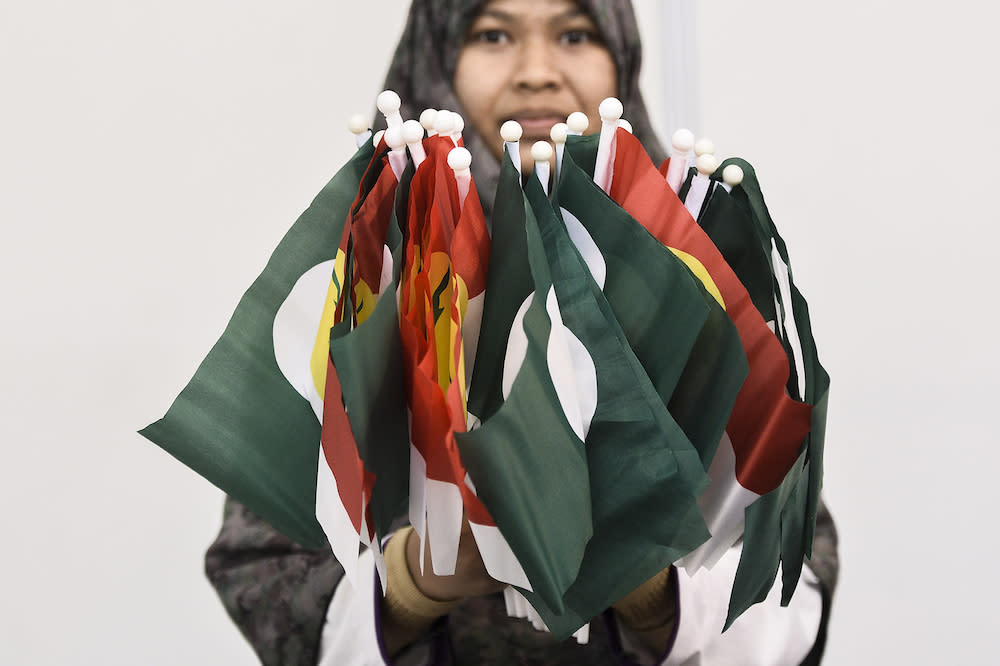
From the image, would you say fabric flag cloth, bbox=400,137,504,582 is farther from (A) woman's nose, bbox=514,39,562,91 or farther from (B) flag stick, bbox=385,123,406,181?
(A) woman's nose, bbox=514,39,562,91

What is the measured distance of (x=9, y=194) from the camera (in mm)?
778

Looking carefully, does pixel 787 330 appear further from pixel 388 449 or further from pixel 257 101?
pixel 257 101

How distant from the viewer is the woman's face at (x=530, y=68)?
0.55 m

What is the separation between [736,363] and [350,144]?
1.90 feet

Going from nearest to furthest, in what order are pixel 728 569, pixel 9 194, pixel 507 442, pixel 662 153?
pixel 507 442
pixel 728 569
pixel 662 153
pixel 9 194

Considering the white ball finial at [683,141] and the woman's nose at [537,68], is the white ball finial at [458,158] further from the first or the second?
the woman's nose at [537,68]

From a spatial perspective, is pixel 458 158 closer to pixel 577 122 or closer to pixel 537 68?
pixel 577 122

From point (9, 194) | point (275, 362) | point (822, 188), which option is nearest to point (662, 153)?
point (822, 188)

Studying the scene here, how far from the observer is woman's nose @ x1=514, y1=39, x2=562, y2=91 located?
0.55 meters

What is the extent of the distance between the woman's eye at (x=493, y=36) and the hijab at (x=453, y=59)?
11mm

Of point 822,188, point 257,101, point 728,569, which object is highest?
point 257,101

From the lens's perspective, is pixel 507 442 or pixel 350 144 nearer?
pixel 507 442

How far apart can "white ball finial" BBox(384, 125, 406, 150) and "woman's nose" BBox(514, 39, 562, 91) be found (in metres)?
0.20

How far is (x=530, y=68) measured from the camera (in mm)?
551
